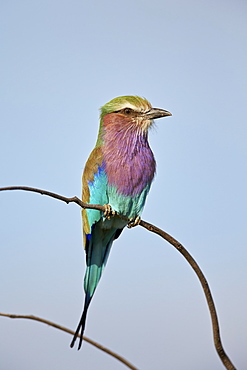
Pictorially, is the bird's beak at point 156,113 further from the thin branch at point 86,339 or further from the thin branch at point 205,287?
the thin branch at point 86,339

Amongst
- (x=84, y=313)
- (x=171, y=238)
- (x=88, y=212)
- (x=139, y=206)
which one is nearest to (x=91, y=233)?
(x=88, y=212)

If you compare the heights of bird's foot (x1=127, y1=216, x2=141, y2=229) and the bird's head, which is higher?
the bird's head

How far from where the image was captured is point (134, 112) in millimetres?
3467

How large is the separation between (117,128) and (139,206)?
21.1 inches

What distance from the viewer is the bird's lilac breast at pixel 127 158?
10.6 feet

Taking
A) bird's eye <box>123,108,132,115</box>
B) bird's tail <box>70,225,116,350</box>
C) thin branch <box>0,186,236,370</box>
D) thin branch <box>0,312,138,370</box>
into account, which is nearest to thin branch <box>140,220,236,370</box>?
thin branch <box>0,186,236,370</box>

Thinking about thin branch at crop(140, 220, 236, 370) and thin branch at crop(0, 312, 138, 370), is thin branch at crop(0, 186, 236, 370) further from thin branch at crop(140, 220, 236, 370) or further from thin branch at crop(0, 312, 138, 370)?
thin branch at crop(0, 312, 138, 370)

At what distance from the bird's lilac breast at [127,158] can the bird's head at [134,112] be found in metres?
0.02

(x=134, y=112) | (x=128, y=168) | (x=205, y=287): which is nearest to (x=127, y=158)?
(x=128, y=168)

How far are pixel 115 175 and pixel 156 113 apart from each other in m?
0.50

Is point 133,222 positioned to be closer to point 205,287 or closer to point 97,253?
point 97,253

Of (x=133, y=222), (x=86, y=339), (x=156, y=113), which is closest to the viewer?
(x=86, y=339)

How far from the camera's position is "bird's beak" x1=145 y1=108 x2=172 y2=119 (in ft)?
11.1

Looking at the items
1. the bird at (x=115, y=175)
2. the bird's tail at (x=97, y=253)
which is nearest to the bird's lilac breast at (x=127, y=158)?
the bird at (x=115, y=175)
